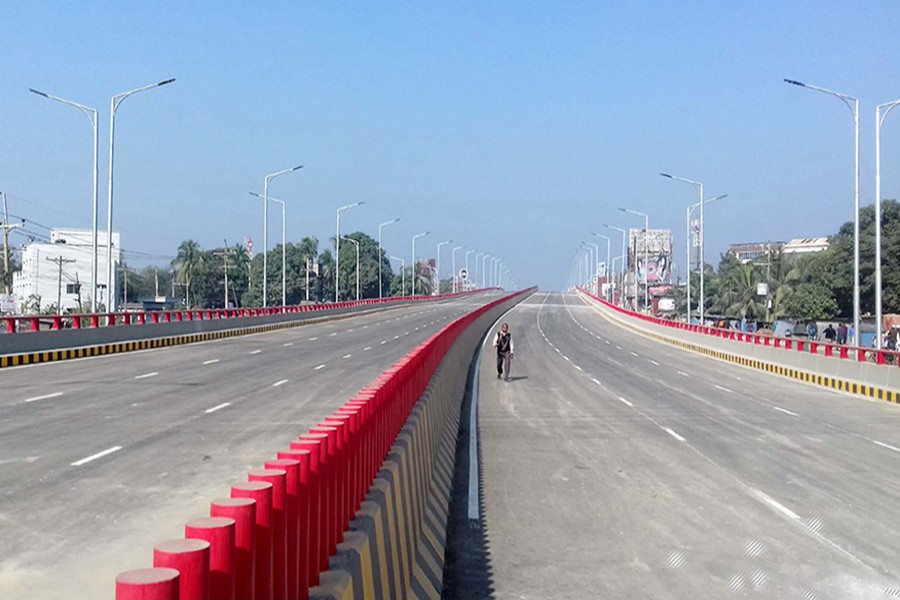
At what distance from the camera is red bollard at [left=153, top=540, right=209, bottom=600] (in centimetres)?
292

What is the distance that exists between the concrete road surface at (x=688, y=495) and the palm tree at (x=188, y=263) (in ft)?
363

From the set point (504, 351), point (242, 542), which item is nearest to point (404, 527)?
point (242, 542)

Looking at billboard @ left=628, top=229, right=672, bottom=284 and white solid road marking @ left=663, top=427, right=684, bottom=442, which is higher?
billboard @ left=628, top=229, right=672, bottom=284

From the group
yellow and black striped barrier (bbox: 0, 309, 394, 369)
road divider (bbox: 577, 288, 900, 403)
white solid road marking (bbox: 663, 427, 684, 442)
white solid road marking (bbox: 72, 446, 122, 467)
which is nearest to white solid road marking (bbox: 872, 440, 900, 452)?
white solid road marking (bbox: 663, 427, 684, 442)

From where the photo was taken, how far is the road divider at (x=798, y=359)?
30.2 m

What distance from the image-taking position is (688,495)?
13.7 metres

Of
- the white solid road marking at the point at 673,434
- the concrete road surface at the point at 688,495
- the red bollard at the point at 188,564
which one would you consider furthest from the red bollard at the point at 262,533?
the white solid road marking at the point at 673,434

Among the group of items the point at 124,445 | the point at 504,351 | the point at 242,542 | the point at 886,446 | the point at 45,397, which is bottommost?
the point at 886,446

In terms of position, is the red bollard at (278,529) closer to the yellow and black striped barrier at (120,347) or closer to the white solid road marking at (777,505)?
the white solid road marking at (777,505)

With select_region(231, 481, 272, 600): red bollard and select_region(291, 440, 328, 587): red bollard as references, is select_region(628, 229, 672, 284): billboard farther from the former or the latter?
select_region(231, 481, 272, 600): red bollard

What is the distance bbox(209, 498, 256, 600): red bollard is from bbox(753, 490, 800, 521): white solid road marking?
9.96 metres

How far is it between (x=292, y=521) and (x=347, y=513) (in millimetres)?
1996

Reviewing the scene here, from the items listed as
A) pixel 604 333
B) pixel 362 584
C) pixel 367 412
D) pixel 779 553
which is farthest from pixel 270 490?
pixel 604 333

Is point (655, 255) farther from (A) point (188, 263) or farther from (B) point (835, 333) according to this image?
(B) point (835, 333)
